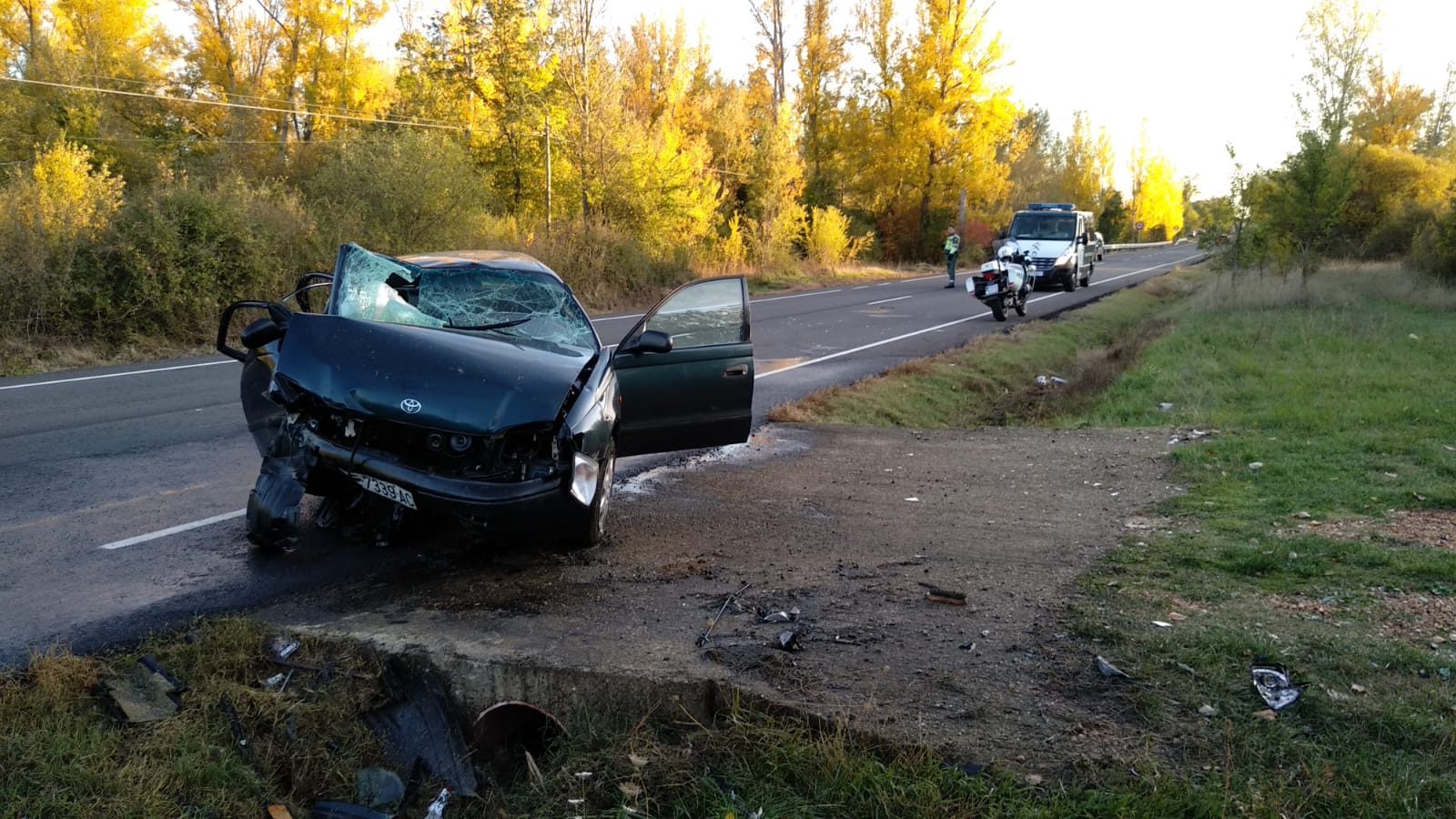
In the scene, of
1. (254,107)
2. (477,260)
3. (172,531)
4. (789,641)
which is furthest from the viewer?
(254,107)

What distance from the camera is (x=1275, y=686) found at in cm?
358

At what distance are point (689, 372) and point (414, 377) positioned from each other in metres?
2.39

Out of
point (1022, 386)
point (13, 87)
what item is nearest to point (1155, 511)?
point (1022, 386)

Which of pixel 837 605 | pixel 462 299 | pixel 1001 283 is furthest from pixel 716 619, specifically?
pixel 1001 283

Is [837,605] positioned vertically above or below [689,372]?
below

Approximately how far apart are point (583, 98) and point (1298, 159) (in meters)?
17.9

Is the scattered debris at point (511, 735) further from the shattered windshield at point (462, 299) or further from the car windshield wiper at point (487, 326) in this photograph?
the car windshield wiper at point (487, 326)

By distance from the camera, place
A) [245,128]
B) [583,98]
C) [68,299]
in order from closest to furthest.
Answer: [68,299] → [583,98] → [245,128]

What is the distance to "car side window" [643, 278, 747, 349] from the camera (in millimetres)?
6820

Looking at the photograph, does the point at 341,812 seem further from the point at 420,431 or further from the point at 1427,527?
the point at 1427,527

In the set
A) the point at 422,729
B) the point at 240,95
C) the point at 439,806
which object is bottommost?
the point at 439,806

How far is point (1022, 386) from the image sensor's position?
1380 cm

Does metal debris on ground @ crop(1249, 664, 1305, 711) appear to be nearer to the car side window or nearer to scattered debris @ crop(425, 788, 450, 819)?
scattered debris @ crop(425, 788, 450, 819)

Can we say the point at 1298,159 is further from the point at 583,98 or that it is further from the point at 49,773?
the point at 49,773
